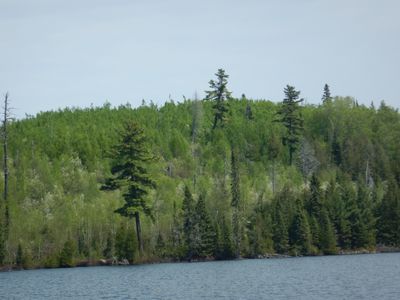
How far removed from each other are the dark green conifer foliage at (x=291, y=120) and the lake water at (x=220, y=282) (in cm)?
4679

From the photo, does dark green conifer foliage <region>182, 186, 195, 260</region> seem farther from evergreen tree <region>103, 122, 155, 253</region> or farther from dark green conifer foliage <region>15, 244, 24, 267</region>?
dark green conifer foliage <region>15, 244, 24, 267</region>

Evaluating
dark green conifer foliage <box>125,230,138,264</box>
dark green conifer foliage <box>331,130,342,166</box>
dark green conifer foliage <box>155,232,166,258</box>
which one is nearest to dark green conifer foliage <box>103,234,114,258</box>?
dark green conifer foliage <box>125,230,138,264</box>

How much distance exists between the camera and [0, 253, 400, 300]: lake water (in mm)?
43731

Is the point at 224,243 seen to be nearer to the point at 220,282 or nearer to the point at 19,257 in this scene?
the point at 19,257

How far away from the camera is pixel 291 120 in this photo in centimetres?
11694

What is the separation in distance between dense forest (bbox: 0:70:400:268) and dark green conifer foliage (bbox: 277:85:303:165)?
0.25 metres

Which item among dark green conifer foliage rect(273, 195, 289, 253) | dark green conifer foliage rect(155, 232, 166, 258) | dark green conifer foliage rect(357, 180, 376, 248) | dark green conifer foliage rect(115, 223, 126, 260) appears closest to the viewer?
dark green conifer foliage rect(115, 223, 126, 260)

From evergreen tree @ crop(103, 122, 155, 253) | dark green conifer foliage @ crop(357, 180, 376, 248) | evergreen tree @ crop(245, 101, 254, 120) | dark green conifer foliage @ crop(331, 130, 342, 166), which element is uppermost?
evergreen tree @ crop(245, 101, 254, 120)

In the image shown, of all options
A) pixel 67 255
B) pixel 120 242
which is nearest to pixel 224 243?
pixel 120 242

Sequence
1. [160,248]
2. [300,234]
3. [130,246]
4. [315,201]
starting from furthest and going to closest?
1. [315,201]
2. [300,234]
3. [160,248]
4. [130,246]

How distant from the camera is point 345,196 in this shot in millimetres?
96062

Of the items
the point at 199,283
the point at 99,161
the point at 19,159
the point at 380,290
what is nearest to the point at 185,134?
the point at 99,161

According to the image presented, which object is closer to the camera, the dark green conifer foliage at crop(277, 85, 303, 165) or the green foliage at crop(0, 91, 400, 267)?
the green foliage at crop(0, 91, 400, 267)

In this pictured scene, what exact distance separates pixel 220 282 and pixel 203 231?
102 ft
